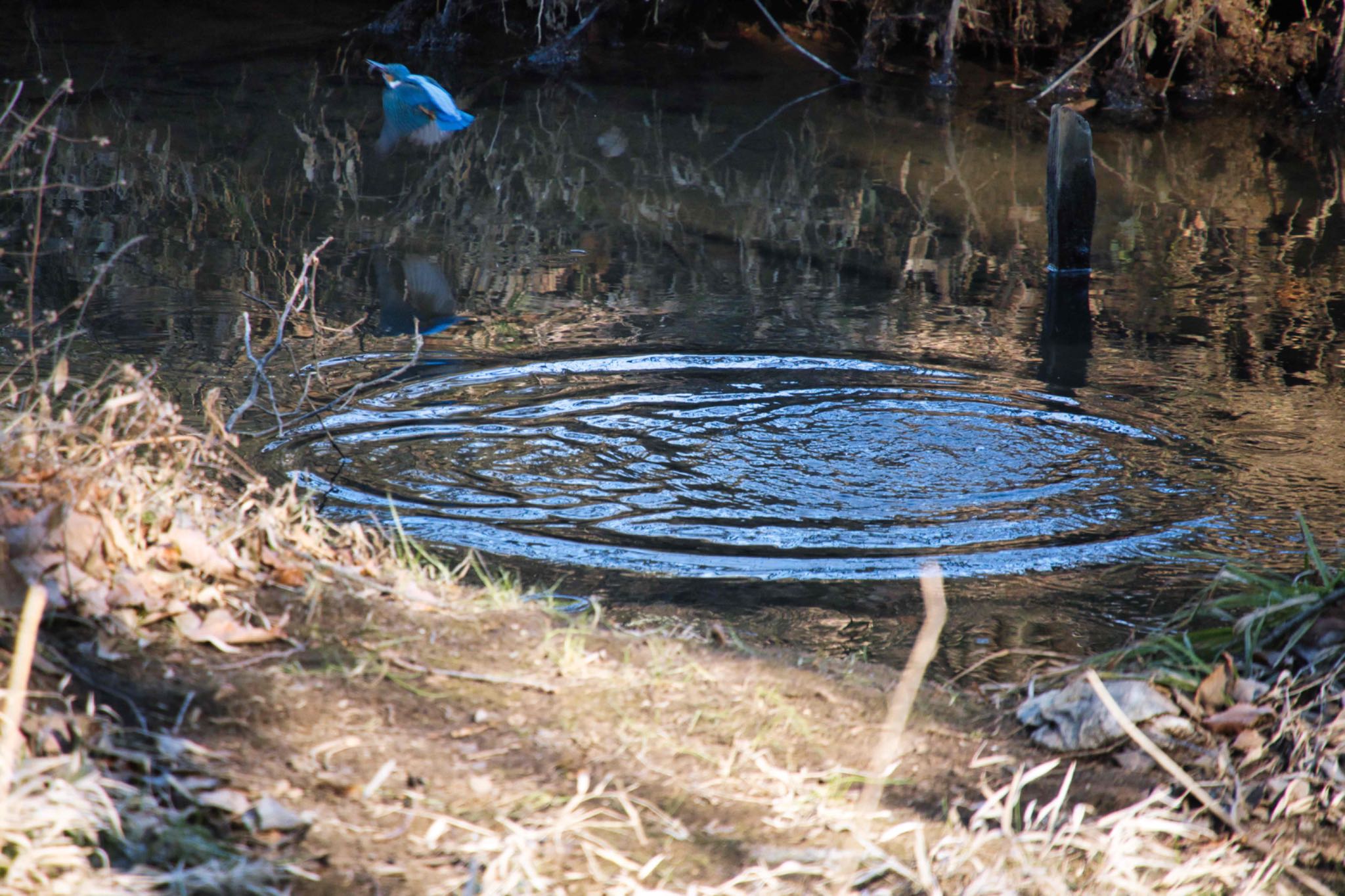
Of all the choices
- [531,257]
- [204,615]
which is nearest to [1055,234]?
[531,257]

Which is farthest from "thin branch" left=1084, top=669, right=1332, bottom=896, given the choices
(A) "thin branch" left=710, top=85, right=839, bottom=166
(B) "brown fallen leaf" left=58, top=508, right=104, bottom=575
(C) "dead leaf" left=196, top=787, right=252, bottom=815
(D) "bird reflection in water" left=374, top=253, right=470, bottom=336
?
(A) "thin branch" left=710, top=85, right=839, bottom=166

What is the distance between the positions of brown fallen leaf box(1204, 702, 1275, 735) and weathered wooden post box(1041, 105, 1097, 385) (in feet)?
14.5

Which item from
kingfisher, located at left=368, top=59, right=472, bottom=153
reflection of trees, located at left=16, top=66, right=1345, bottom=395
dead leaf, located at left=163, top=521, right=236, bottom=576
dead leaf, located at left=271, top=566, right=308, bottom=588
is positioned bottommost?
dead leaf, located at left=271, top=566, right=308, bottom=588

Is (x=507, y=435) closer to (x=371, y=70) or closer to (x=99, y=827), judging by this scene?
(x=99, y=827)

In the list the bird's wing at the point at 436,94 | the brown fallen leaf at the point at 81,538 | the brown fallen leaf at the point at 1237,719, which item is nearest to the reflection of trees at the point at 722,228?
the bird's wing at the point at 436,94

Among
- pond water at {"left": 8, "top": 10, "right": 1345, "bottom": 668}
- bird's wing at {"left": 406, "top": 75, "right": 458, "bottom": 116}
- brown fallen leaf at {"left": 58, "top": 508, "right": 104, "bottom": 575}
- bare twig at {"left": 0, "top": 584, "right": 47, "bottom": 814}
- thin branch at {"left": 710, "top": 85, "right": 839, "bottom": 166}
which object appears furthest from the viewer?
thin branch at {"left": 710, "top": 85, "right": 839, "bottom": 166}

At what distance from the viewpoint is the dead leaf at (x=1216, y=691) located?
2.80m

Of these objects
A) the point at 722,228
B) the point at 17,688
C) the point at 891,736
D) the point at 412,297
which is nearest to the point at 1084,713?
the point at 891,736

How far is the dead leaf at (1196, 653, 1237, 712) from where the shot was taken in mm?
2801

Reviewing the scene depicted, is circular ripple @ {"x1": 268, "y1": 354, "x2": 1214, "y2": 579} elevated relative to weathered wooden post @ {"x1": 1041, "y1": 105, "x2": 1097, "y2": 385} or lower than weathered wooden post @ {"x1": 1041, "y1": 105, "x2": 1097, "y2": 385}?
lower

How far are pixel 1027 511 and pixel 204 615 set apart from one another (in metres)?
3.02

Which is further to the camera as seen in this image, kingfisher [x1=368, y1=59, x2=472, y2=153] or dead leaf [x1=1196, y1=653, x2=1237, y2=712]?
kingfisher [x1=368, y1=59, x2=472, y2=153]

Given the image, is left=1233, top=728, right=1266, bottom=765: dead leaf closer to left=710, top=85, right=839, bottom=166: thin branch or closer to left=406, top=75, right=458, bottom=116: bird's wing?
left=406, top=75, right=458, bottom=116: bird's wing

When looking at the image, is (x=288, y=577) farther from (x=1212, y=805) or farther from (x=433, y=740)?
(x=1212, y=805)
